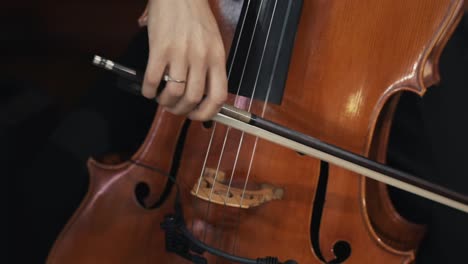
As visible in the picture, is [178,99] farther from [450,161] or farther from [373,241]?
[450,161]

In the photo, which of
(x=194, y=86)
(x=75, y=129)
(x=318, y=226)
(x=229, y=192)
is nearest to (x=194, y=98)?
(x=194, y=86)

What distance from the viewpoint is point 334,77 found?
0.65 m

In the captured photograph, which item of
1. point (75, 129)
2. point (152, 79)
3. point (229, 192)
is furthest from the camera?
point (75, 129)

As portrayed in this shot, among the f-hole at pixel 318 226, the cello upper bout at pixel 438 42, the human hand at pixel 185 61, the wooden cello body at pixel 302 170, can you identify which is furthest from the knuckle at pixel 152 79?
the cello upper bout at pixel 438 42

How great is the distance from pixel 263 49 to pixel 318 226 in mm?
267

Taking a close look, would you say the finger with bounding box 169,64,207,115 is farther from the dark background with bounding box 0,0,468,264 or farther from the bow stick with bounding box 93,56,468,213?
the dark background with bounding box 0,0,468,264

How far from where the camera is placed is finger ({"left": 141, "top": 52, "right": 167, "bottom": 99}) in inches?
18.6

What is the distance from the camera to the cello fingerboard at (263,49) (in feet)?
2.08

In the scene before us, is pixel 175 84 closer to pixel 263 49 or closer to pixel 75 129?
pixel 263 49

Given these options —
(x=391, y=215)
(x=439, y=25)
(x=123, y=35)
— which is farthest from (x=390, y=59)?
(x=123, y=35)

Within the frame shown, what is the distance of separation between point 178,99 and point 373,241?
34 cm

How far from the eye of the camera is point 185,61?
1.59ft

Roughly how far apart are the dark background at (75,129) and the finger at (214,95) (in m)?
0.46

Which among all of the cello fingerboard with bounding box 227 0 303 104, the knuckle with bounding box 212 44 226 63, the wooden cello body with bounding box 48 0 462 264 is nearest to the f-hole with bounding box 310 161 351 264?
the wooden cello body with bounding box 48 0 462 264
